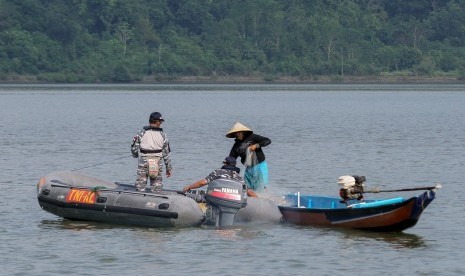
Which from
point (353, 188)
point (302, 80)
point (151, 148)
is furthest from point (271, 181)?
point (302, 80)

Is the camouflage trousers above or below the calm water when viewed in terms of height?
above

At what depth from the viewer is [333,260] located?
778 inches

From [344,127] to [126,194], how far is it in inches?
1616

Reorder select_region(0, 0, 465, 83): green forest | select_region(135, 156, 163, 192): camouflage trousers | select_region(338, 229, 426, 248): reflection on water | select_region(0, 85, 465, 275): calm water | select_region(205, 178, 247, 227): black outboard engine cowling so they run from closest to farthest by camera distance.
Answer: select_region(0, 85, 465, 275): calm water, select_region(338, 229, 426, 248): reflection on water, select_region(205, 178, 247, 227): black outboard engine cowling, select_region(135, 156, 163, 192): camouflage trousers, select_region(0, 0, 465, 83): green forest

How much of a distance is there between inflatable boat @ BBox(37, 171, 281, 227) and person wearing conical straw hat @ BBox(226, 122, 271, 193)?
1018mm

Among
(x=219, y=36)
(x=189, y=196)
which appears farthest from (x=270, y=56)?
(x=189, y=196)

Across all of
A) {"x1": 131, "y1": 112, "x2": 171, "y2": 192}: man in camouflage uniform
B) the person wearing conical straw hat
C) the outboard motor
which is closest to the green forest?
the person wearing conical straw hat

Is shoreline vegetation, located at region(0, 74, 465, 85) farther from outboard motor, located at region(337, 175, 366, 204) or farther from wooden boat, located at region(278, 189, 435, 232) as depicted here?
outboard motor, located at region(337, 175, 366, 204)

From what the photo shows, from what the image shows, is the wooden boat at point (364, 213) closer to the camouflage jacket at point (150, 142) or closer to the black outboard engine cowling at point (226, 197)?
the black outboard engine cowling at point (226, 197)

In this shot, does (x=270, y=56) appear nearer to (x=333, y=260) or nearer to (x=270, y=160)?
(x=270, y=160)

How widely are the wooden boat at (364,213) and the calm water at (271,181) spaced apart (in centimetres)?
20

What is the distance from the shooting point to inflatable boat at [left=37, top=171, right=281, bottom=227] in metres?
21.8

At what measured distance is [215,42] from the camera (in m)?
163

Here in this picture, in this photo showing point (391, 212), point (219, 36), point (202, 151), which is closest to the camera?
point (391, 212)
